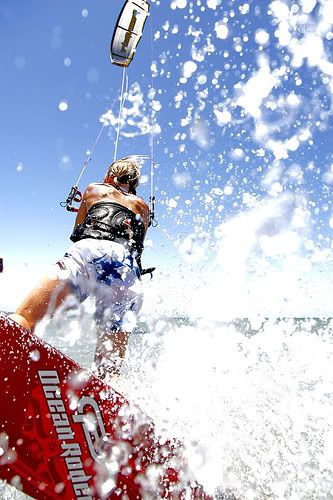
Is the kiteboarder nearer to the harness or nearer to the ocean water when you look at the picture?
the harness

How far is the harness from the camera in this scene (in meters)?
2.93

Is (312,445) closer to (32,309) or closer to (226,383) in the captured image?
(226,383)

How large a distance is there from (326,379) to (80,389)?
18.7 feet

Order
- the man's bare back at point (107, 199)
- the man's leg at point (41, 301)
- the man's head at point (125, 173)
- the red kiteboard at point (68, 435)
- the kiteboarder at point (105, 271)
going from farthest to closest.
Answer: the man's head at point (125, 173) → the man's bare back at point (107, 199) → the kiteboarder at point (105, 271) → the man's leg at point (41, 301) → the red kiteboard at point (68, 435)

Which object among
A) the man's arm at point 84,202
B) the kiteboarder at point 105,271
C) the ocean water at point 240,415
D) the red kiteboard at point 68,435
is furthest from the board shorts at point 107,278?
the red kiteboard at point 68,435

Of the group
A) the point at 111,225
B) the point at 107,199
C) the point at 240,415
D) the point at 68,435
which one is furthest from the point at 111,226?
the point at 240,415

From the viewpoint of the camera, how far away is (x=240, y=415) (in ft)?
12.9

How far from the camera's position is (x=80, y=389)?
197 cm

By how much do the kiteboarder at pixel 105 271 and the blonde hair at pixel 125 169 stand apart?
175 mm

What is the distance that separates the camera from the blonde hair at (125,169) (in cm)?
Result: 354

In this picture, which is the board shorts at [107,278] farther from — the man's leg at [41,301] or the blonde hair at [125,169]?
the blonde hair at [125,169]

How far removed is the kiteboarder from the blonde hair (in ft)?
0.57

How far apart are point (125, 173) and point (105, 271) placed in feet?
3.92

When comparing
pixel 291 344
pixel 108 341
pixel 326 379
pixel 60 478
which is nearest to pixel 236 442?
pixel 108 341
